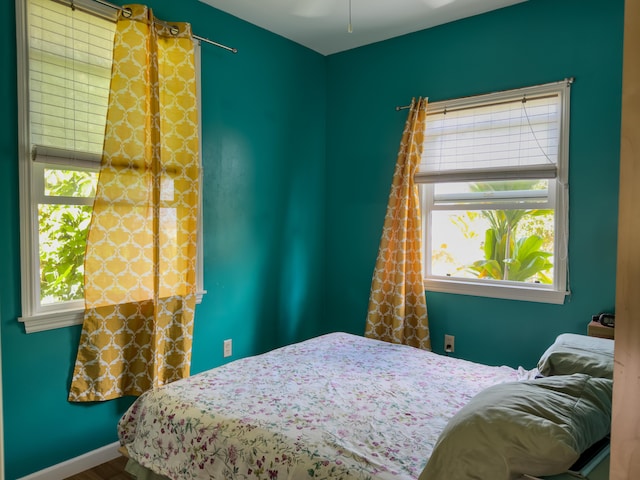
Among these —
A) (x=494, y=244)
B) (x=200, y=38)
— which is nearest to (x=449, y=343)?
(x=494, y=244)

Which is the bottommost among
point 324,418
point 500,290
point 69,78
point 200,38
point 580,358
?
point 324,418

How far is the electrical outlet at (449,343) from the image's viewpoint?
3.28 meters

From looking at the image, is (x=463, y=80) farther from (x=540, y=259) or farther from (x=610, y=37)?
(x=540, y=259)

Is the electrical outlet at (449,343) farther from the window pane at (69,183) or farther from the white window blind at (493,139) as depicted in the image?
the window pane at (69,183)

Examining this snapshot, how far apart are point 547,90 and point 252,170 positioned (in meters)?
2.05

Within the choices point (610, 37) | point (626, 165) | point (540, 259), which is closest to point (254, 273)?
point (540, 259)

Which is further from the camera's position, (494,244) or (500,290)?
(494,244)

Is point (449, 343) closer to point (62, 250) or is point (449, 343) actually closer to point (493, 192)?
point (493, 192)

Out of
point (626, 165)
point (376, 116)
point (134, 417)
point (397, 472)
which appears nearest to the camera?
point (626, 165)

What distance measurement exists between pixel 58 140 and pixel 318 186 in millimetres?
2104

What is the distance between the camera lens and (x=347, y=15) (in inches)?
124

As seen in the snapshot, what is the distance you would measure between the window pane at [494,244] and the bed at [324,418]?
40.0 inches

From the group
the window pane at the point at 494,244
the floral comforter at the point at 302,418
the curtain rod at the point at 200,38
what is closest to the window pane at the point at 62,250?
the floral comforter at the point at 302,418

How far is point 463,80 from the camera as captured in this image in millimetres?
3213
